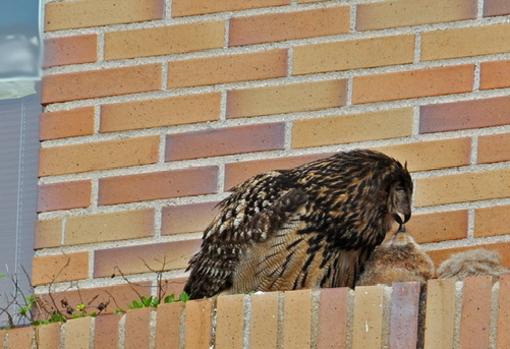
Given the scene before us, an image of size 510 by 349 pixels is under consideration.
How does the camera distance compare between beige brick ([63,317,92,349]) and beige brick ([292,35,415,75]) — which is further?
beige brick ([292,35,415,75])

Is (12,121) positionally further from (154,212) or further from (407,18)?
(407,18)

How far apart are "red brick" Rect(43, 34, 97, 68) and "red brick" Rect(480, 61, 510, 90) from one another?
4.13ft

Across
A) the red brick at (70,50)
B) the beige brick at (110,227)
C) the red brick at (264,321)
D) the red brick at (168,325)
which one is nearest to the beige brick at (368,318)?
the red brick at (264,321)

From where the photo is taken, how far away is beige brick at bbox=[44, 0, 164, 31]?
7.82m

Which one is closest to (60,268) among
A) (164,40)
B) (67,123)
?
(67,123)

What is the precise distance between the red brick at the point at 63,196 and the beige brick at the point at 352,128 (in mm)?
690

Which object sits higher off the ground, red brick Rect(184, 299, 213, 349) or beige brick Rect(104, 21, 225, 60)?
beige brick Rect(104, 21, 225, 60)

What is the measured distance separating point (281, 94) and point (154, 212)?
0.54 m

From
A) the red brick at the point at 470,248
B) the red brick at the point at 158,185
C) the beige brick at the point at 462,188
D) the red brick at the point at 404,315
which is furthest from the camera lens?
the red brick at the point at 158,185

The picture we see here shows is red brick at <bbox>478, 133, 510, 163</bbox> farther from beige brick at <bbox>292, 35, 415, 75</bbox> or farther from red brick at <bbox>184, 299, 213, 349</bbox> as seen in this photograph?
red brick at <bbox>184, 299, 213, 349</bbox>

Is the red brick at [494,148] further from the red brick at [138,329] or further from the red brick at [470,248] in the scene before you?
the red brick at [138,329]

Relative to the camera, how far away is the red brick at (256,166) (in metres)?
7.55

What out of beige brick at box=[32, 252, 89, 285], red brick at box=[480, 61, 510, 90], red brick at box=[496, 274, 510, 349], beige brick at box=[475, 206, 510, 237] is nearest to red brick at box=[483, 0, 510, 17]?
red brick at box=[480, 61, 510, 90]

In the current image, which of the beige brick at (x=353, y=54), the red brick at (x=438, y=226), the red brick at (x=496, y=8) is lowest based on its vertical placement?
the red brick at (x=438, y=226)
